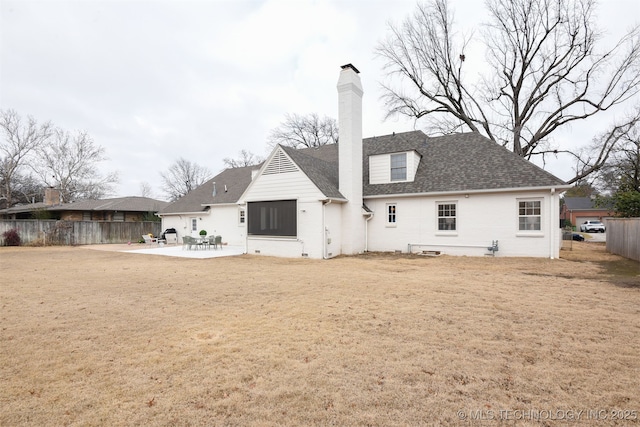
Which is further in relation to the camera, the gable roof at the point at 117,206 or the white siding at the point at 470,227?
the gable roof at the point at 117,206

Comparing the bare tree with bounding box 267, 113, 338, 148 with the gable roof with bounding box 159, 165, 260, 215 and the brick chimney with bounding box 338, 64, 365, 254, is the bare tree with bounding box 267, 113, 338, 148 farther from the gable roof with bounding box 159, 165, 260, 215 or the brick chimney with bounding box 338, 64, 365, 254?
the brick chimney with bounding box 338, 64, 365, 254

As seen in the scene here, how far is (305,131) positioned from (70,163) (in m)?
31.6

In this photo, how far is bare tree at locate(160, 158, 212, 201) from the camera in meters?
54.9

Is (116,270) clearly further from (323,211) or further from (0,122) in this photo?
(0,122)

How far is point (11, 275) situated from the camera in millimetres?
10070

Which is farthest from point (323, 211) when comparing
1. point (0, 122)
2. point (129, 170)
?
point (129, 170)

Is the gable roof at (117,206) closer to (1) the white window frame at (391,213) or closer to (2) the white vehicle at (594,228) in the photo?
(1) the white window frame at (391,213)

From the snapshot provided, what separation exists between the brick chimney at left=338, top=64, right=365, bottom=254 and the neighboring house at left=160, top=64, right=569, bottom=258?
52mm

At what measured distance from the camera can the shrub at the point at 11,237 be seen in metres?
21.3

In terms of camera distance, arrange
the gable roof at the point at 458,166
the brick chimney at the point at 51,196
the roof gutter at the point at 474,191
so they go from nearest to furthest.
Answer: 1. the roof gutter at the point at 474,191
2. the gable roof at the point at 458,166
3. the brick chimney at the point at 51,196

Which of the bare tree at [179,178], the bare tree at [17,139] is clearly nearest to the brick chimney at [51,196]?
the bare tree at [17,139]

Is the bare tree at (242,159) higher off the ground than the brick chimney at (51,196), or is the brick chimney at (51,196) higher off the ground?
the bare tree at (242,159)

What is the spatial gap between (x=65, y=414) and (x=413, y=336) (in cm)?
413

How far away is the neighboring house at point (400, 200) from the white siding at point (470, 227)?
0.04 m
